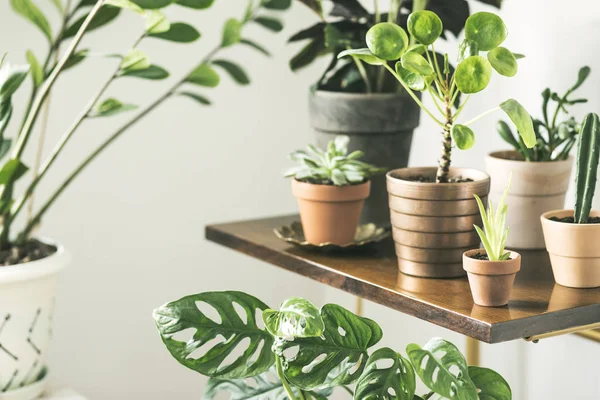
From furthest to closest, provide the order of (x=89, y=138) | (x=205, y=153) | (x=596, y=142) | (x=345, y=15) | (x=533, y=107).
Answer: (x=205, y=153) → (x=89, y=138) → (x=533, y=107) → (x=345, y=15) → (x=596, y=142)

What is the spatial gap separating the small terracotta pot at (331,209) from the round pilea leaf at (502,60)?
361 mm

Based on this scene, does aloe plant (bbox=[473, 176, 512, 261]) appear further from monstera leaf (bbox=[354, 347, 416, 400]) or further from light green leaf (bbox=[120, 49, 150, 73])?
light green leaf (bbox=[120, 49, 150, 73])

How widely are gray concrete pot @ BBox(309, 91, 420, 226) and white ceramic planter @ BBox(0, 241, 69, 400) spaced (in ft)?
1.64

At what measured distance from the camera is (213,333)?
1136 millimetres

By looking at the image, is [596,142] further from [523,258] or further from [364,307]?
[364,307]

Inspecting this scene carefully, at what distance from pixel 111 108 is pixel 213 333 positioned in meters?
0.51

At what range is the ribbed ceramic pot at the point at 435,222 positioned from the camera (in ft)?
3.70

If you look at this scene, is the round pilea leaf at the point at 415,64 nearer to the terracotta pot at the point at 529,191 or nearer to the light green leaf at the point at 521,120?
the light green leaf at the point at 521,120

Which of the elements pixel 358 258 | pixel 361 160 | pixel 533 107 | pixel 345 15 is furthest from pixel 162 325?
pixel 533 107

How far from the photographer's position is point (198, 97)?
163cm

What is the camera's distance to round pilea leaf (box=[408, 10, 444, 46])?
3.41 ft

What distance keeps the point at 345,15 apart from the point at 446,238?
476mm

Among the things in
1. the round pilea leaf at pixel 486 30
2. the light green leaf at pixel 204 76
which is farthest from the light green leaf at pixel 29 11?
the round pilea leaf at pixel 486 30

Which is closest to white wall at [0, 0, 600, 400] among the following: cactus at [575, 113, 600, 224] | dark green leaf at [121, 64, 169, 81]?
dark green leaf at [121, 64, 169, 81]
